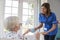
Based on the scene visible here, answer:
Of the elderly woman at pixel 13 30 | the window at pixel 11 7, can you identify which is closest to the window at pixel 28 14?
the window at pixel 11 7

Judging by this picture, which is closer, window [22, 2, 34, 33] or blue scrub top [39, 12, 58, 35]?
blue scrub top [39, 12, 58, 35]

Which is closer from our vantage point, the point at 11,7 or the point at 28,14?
the point at 11,7

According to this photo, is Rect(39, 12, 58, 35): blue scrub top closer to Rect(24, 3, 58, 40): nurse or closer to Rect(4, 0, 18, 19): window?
Rect(24, 3, 58, 40): nurse

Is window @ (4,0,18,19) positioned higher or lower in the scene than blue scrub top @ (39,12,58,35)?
higher

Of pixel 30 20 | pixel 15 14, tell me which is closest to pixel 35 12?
pixel 30 20

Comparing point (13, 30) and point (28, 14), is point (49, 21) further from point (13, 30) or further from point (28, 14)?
point (28, 14)

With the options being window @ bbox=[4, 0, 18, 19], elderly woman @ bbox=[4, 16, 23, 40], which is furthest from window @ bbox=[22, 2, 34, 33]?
elderly woman @ bbox=[4, 16, 23, 40]

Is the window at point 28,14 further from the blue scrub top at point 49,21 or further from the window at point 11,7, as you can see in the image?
the blue scrub top at point 49,21

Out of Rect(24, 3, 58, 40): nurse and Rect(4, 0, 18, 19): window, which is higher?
Rect(4, 0, 18, 19): window

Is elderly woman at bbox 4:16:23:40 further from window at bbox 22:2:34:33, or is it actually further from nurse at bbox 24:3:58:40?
window at bbox 22:2:34:33

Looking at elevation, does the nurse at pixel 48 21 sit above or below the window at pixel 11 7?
below

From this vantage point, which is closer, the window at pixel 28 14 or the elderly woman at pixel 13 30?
the elderly woman at pixel 13 30

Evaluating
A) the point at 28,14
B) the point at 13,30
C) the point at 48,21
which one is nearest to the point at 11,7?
the point at 28,14

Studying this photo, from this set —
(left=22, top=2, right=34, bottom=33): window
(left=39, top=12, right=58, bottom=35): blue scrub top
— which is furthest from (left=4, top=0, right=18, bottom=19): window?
(left=39, top=12, right=58, bottom=35): blue scrub top
